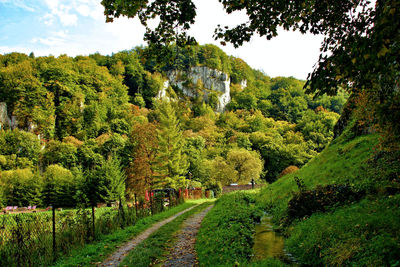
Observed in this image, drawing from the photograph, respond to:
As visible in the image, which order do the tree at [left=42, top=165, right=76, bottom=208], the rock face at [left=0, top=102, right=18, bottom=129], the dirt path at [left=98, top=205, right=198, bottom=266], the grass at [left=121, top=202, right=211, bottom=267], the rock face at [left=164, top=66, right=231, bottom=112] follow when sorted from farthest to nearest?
the rock face at [left=164, top=66, right=231, bottom=112] < the rock face at [left=0, top=102, right=18, bottom=129] < the tree at [left=42, top=165, right=76, bottom=208] < the dirt path at [left=98, top=205, right=198, bottom=266] < the grass at [left=121, top=202, right=211, bottom=267]

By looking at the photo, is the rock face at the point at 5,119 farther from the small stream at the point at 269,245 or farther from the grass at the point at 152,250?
the small stream at the point at 269,245

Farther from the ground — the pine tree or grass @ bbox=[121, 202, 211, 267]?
the pine tree

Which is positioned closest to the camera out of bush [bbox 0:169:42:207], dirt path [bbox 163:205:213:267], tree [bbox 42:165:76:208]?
dirt path [bbox 163:205:213:267]

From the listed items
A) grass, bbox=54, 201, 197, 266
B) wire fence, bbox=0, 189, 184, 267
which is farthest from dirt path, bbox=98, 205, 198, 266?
wire fence, bbox=0, 189, 184, 267

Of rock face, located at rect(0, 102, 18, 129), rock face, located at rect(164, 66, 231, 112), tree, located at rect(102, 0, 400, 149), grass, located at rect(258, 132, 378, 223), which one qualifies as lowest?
grass, located at rect(258, 132, 378, 223)

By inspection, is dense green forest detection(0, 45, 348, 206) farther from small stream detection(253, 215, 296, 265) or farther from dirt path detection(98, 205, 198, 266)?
small stream detection(253, 215, 296, 265)

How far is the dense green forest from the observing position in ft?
109

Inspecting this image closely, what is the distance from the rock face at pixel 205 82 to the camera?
112 metres

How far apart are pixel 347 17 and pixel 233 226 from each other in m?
7.27

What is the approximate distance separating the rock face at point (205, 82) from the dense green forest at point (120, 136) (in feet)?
14.7

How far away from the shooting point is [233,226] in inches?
348

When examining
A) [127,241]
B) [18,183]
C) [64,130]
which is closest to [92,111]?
[64,130]

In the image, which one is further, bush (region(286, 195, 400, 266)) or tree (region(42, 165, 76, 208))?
tree (region(42, 165, 76, 208))

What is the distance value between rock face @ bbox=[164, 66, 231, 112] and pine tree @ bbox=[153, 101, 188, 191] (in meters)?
79.2
